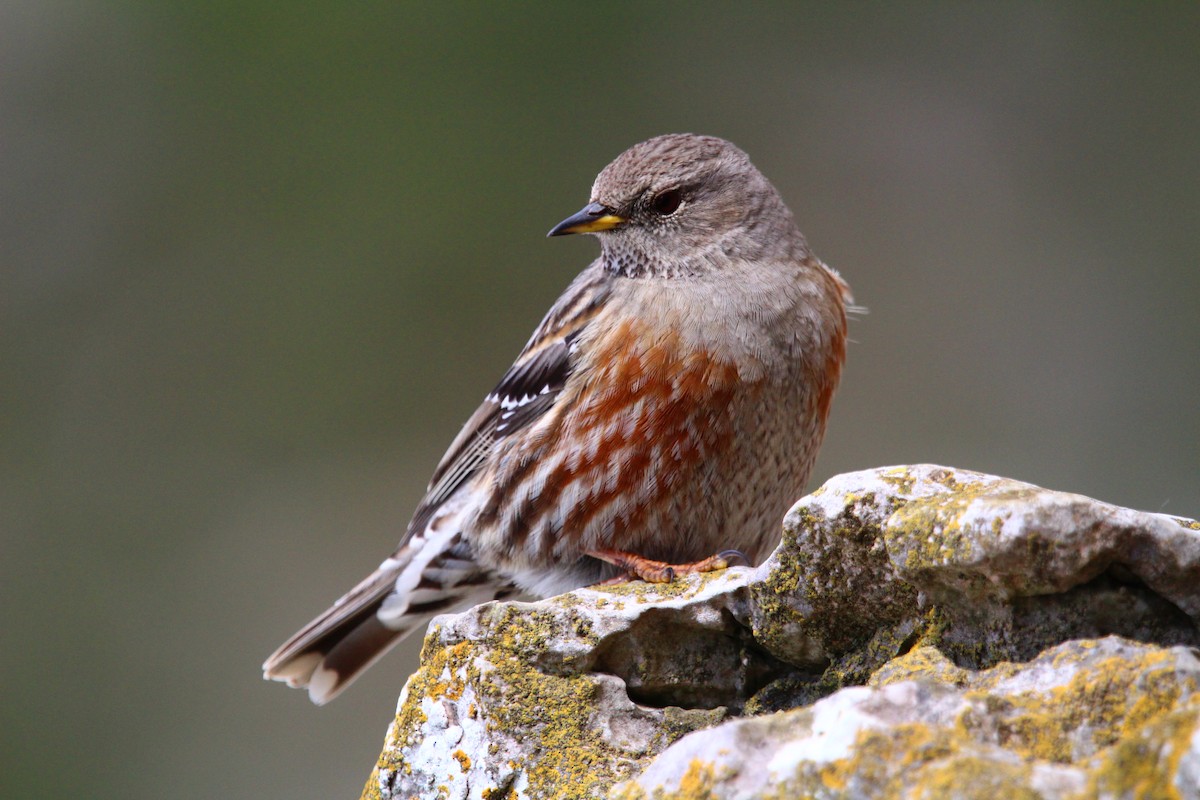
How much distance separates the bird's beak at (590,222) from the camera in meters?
4.12

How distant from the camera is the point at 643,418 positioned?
12.2 feet

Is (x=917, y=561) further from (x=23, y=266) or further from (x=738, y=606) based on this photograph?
(x=23, y=266)

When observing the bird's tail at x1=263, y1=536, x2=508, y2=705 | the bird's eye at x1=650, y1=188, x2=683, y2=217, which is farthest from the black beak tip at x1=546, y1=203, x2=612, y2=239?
the bird's tail at x1=263, y1=536, x2=508, y2=705

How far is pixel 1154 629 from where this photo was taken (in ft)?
6.20

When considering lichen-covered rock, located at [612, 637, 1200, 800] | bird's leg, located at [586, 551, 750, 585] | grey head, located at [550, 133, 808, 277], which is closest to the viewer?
lichen-covered rock, located at [612, 637, 1200, 800]

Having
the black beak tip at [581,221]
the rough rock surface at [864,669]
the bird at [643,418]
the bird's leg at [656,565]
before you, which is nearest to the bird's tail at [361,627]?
the bird at [643,418]

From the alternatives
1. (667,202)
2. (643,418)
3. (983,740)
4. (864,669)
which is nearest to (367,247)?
(667,202)

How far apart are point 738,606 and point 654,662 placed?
220 millimetres

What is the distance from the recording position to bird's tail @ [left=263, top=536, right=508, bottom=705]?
175 inches

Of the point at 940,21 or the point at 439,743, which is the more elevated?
the point at 940,21

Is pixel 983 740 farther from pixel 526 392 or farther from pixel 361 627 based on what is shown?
pixel 361 627

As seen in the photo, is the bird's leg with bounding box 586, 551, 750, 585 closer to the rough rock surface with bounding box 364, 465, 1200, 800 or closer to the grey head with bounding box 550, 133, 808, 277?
the rough rock surface with bounding box 364, 465, 1200, 800

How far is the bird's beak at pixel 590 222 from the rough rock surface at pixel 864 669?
172 centimetres

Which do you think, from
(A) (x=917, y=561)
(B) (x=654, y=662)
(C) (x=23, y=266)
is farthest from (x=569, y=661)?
(C) (x=23, y=266)
